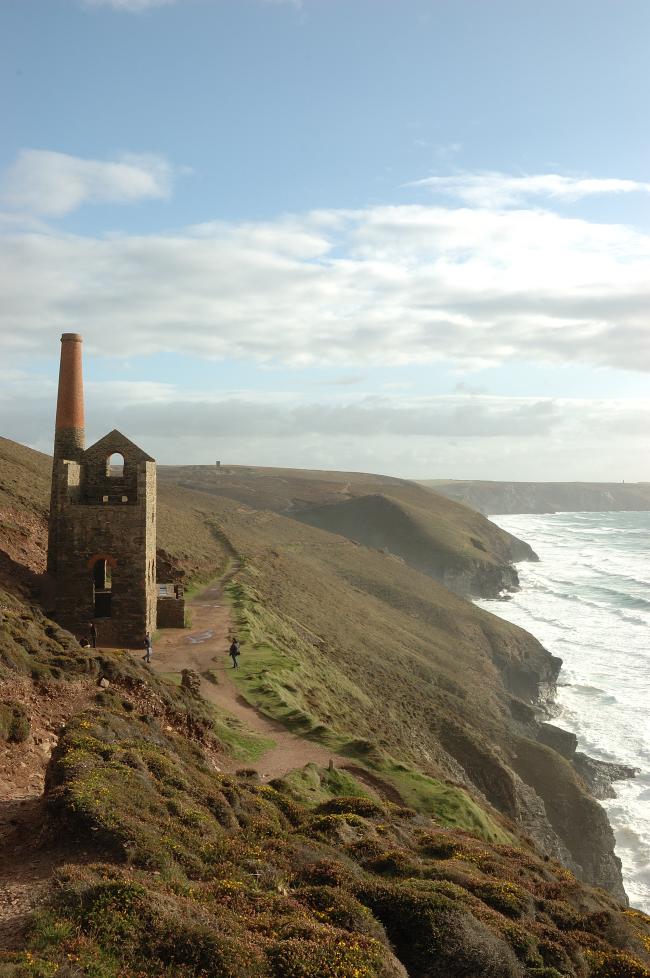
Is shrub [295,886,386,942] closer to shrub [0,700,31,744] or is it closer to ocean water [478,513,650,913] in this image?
shrub [0,700,31,744]

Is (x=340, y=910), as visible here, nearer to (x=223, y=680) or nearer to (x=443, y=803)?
(x=443, y=803)

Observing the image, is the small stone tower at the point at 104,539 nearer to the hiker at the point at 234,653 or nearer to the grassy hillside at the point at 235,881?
the hiker at the point at 234,653

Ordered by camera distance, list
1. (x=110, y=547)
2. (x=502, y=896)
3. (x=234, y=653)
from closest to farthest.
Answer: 1. (x=502, y=896)
2. (x=234, y=653)
3. (x=110, y=547)

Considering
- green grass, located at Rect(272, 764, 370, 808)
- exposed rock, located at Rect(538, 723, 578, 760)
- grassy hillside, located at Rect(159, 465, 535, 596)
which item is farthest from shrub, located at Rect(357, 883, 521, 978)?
grassy hillside, located at Rect(159, 465, 535, 596)

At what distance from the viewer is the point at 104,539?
29500mm

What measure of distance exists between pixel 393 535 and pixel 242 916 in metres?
95.7

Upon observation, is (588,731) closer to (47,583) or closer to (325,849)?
(47,583)

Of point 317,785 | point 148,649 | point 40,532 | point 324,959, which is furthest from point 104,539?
point 324,959

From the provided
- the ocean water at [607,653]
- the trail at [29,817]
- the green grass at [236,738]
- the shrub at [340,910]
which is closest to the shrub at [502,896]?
the shrub at [340,910]

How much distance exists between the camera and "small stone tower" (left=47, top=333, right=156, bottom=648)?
96.4 feet

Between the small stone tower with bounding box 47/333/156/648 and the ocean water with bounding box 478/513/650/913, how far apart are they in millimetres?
24872

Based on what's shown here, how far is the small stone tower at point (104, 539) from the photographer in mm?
29391

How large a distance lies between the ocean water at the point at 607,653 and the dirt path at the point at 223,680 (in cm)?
1783

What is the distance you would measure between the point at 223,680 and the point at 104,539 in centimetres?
760
